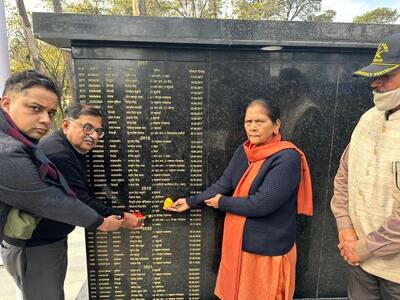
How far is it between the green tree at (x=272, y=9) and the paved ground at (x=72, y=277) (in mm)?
19871

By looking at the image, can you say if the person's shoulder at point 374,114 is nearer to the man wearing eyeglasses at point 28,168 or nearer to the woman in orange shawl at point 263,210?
the woman in orange shawl at point 263,210

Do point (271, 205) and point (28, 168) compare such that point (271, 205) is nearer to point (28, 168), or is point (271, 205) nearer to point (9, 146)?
point (28, 168)

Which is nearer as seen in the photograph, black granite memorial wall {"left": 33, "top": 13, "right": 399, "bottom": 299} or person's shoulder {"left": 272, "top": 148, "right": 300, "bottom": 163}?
person's shoulder {"left": 272, "top": 148, "right": 300, "bottom": 163}

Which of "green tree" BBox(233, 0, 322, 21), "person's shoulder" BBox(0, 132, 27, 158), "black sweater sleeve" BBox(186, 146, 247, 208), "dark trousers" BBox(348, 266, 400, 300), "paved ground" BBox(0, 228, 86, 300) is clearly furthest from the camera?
"green tree" BBox(233, 0, 322, 21)

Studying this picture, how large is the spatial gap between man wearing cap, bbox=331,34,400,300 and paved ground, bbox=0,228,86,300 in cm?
321

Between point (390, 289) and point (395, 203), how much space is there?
2.04 feet

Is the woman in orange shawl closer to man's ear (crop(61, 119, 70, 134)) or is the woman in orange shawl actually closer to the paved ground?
man's ear (crop(61, 119, 70, 134))

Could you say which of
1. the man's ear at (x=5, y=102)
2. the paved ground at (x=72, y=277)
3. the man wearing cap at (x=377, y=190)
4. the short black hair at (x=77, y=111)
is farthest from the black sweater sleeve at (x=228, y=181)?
the paved ground at (x=72, y=277)

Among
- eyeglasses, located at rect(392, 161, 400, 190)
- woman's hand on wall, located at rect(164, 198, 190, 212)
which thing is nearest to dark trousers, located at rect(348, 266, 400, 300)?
eyeglasses, located at rect(392, 161, 400, 190)

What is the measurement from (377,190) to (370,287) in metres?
0.78

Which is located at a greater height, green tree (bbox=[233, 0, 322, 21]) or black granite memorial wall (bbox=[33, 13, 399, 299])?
green tree (bbox=[233, 0, 322, 21])

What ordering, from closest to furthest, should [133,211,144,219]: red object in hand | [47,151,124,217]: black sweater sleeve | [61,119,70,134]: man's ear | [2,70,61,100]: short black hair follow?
[2,70,61,100]: short black hair → [47,151,124,217]: black sweater sleeve → [61,119,70,134]: man's ear → [133,211,144,219]: red object in hand

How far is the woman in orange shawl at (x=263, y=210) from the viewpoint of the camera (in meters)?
2.16

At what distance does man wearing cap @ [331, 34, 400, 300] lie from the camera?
5.87 feet
